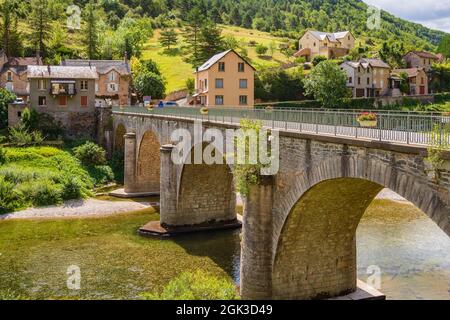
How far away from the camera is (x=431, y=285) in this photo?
80.0 feet

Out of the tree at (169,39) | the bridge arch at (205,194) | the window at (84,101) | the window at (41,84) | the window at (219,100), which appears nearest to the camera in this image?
the bridge arch at (205,194)

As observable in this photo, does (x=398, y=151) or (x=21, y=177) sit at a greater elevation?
(x=398, y=151)

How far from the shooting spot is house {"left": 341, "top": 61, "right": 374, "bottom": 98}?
93.2 m

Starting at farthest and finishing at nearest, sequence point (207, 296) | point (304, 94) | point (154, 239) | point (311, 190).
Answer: point (304, 94)
point (154, 239)
point (311, 190)
point (207, 296)

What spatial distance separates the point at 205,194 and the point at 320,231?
1682 cm

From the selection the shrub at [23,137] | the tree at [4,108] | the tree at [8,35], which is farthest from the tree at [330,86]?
the tree at [8,35]

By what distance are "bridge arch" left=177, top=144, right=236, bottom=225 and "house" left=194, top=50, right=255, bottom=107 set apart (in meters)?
25.9

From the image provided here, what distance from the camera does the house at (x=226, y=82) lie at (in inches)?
2473

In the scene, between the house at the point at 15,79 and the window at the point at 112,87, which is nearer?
the window at the point at 112,87

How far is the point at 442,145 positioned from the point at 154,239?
979 inches

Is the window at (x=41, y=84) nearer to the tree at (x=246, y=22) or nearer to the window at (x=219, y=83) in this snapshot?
the window at (x=219, y=83)

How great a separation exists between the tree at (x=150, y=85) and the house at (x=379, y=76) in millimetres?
38621

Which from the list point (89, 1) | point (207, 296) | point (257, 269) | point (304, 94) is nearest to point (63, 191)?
point (257, 269)

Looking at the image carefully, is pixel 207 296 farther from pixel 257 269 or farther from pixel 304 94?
pixel 304 94
